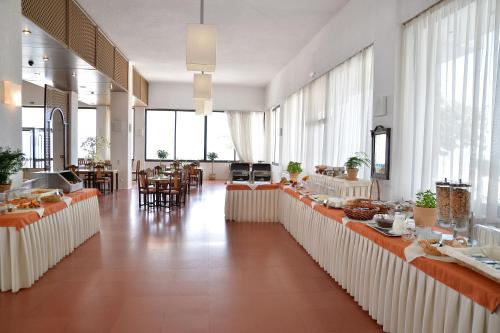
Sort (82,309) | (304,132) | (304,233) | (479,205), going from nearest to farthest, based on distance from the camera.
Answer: (82,309) < (479,205) < (304,233) < (304,132)

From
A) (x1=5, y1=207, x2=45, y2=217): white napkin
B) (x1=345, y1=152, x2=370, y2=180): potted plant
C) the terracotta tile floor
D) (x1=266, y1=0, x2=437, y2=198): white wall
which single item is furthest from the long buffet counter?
(x1=5, y1=207, x2=45, y2=217): white napkin

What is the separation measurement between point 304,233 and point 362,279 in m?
1.97

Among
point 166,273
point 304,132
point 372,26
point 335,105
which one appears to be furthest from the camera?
point 304,132

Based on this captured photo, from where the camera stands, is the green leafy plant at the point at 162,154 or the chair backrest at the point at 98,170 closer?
the chair backrest at the point at 98,170

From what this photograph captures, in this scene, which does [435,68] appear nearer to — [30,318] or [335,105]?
[335,105]

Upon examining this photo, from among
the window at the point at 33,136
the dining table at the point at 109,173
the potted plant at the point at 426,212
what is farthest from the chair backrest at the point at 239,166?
the potted plant at the point at 426,212

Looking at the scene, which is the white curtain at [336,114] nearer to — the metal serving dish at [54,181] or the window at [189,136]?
the metal serving dish at [54,181]

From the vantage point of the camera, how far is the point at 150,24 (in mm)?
8102

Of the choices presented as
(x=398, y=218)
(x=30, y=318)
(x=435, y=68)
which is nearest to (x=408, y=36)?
(x=435, y=68)

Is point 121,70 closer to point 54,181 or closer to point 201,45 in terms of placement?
point 54,181

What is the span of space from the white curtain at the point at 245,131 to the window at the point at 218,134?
344 mm

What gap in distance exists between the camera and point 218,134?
1641 cm

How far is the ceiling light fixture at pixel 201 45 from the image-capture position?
4652 millimetres

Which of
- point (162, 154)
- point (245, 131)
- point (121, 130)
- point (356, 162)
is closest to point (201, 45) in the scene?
point (356, 162)
